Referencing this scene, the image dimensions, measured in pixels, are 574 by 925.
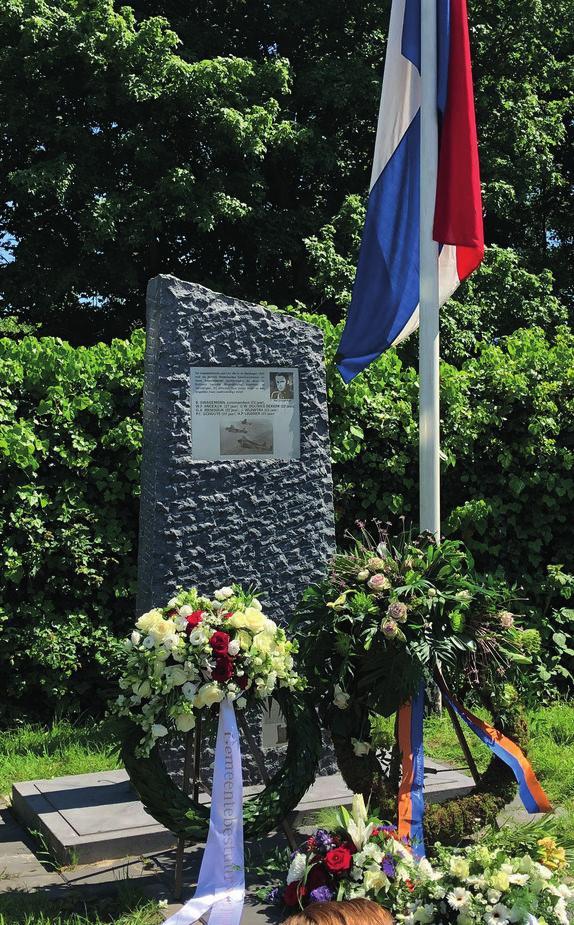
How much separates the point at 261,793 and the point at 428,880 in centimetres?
103

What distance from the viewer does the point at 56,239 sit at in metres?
12.6

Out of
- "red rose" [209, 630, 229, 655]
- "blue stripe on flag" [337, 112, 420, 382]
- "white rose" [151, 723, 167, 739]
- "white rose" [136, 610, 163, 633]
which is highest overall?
"blue stripe on flag" [337, 112, 420, 382]

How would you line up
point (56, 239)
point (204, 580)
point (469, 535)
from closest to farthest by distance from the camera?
point (204, 580)
point (469, 535)
point (56, 239)

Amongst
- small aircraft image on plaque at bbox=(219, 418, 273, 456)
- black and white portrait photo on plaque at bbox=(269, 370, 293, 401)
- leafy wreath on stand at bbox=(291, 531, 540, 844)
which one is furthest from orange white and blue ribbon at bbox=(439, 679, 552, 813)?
black and white portrait photo on plaque at bbox=(269, 370, 293, 401)

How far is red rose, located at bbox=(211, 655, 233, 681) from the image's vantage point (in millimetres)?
3352

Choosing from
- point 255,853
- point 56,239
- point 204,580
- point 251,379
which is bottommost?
point 255,853

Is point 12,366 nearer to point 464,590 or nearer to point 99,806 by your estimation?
point 99,806

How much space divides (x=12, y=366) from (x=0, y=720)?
2062mm

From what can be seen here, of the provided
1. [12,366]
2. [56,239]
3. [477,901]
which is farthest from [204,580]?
[56,239]

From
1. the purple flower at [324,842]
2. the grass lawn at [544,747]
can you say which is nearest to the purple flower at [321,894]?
the purple flower at [324,842]

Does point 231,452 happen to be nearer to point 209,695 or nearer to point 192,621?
point 192,621

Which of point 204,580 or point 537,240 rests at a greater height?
point 537,240

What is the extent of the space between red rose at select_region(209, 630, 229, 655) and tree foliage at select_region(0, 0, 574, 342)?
7741 mm

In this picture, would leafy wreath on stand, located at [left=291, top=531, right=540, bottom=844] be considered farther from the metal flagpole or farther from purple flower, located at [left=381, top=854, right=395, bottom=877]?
the metal flagpole
